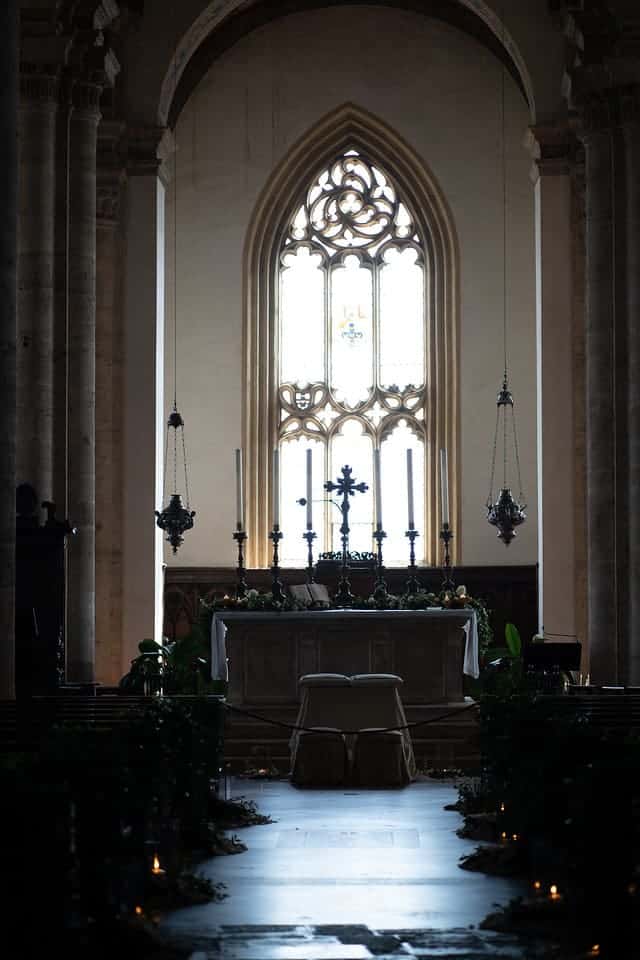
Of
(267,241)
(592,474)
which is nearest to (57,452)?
(592,474)

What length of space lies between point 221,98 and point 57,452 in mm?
10295

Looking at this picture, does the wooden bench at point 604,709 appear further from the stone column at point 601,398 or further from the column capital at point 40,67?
the column capital at point 40,67

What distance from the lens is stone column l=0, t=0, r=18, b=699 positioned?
12148 millimetres

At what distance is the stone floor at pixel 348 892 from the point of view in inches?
271

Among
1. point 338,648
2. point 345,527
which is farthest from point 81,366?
point 338,648

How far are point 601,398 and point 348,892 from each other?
10.5 metres

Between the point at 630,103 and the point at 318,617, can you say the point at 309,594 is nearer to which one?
the point at 318,617

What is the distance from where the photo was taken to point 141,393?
21188 mm

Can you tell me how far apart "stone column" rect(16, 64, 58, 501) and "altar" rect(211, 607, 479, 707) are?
97.3 inches

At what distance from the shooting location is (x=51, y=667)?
45.7 ft

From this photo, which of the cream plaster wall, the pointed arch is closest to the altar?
the cream plaster wall

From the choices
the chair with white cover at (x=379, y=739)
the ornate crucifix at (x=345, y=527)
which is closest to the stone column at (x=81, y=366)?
the ornate crucifix at (x=345, y=527)

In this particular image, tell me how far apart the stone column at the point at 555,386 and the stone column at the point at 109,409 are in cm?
554

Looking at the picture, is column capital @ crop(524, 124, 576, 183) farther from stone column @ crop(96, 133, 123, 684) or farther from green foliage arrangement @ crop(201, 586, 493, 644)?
green foliage arrangement @ crop(201, 586, 493, 644)
